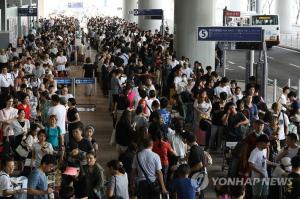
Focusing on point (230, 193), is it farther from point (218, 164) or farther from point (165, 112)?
point (218, 164)

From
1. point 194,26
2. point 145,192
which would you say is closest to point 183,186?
point 145,192

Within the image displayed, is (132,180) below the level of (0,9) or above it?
below

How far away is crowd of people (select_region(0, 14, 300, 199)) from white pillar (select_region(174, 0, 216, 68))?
7497 millimetres

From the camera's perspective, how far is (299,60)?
1873 inches

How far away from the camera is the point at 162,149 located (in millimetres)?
12180

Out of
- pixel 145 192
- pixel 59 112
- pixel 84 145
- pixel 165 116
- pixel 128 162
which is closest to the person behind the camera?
pixel 145 192

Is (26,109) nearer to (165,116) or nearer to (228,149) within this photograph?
(165,116)

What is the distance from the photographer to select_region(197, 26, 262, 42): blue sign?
21.5 metres

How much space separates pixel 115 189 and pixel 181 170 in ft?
3.12

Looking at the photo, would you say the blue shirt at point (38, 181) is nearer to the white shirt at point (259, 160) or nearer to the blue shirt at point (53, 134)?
the white shirt at point (259, 160)

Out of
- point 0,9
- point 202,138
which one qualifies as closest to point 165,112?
point 202,138

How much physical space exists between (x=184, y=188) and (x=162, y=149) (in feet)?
7.50

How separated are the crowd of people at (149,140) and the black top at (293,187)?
13 mm

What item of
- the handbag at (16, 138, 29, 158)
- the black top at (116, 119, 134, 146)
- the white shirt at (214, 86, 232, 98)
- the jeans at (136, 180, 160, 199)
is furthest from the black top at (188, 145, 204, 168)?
the white shirt at (214, 86, 232, 98)
